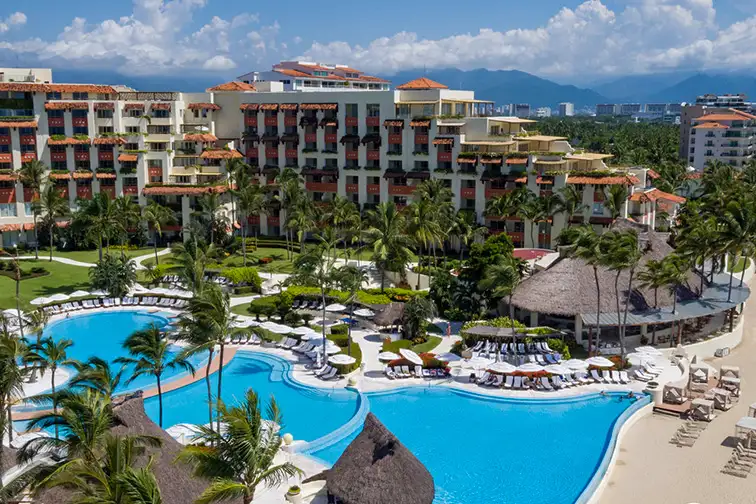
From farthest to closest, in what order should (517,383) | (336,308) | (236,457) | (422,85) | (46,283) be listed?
(422,85) < (46,283) < (336,308) < (517,383) < (236,457)

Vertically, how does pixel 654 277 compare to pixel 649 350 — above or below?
above

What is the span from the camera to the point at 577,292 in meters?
49.2

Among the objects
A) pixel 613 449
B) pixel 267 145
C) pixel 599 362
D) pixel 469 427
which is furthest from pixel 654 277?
pixel 267 145

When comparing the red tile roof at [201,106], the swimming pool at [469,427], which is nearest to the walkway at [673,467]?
the swimming pool at [469,427]

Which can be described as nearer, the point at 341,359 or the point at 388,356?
the point at 341,359

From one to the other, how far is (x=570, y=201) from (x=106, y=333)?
41.4 metres

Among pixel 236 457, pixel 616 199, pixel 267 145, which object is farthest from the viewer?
pixel 267 145

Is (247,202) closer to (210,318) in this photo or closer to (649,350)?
(649,350)

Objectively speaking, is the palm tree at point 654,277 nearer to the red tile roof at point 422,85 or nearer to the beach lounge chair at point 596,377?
the beach lounge chair at point 596,377

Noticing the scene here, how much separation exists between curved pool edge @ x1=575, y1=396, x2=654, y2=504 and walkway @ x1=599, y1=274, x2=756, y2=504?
0.28m

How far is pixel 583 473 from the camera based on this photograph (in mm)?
32531

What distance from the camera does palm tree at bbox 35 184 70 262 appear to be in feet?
239

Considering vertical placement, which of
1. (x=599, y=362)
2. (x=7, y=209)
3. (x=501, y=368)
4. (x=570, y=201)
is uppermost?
(x=570, y=201)

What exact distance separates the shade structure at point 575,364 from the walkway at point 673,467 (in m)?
5.03
